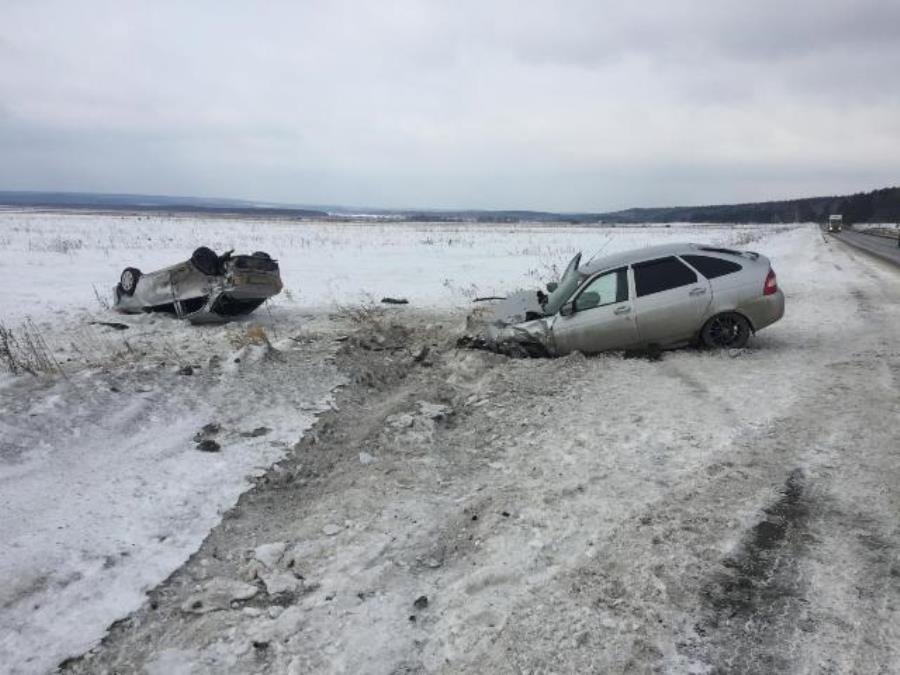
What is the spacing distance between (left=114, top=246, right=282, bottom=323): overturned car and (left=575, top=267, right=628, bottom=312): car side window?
6.52 m

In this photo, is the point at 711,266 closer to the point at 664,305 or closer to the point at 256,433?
the point at 664,305

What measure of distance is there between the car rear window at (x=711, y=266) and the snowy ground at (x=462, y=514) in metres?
1.23

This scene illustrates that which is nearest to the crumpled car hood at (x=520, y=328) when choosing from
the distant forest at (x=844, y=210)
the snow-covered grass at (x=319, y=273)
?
the snow-covered grass at (x=319, y=273)

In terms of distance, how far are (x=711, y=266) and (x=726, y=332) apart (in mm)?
968

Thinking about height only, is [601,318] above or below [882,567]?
above

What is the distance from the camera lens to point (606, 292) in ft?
30.5

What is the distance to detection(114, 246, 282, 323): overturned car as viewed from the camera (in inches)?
497

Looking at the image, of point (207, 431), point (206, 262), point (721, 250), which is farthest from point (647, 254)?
point (206, 262)

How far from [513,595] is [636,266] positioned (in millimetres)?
6580

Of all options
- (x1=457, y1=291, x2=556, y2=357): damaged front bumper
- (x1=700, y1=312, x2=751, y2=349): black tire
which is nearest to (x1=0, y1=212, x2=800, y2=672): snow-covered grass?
(x1=457, y1=291, x2=556, y2=357): damaged front bumper

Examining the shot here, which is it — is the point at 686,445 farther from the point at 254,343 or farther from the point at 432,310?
the point at 432,310

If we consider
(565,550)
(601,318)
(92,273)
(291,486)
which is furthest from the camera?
(92,273)

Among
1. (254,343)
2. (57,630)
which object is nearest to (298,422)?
(254,343)

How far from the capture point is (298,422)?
23.9 feet
